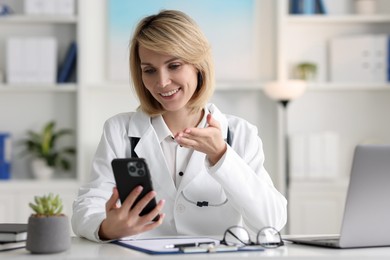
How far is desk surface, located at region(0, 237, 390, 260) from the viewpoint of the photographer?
1.56 metres

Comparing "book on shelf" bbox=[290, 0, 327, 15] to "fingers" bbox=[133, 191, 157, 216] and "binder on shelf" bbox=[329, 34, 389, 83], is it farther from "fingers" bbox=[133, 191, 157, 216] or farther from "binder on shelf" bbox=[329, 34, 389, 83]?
"fingers" bbox=[133, 191, 157, 216]

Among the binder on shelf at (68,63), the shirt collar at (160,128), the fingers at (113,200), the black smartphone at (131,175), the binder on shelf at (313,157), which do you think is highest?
the binder on shelf at (68,63)

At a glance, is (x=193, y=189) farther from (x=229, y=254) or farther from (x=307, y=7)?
(x=307, y=7)

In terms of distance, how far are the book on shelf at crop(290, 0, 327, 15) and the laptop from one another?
9.62ft

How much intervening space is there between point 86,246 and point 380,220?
740 millimetres

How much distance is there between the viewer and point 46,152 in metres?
4.46

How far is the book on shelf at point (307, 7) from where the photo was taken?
Answer: 178 inches

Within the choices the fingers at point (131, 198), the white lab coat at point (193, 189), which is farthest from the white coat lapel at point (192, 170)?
the fingers at point (131, 198)

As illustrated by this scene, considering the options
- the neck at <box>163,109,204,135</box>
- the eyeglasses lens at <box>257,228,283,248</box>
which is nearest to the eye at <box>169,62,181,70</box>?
the neck at <box>163,109,204,135</box>

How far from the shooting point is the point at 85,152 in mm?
4449

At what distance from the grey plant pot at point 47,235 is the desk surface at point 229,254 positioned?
0.02 metres

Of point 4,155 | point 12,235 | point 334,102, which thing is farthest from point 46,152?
point 12,235

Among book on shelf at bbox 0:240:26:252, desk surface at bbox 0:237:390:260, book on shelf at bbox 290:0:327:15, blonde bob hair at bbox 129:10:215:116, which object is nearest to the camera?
desk surface at bbox 0:237:390:260

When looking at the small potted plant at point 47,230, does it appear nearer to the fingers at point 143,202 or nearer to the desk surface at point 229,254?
the desk surface at point 229,254
